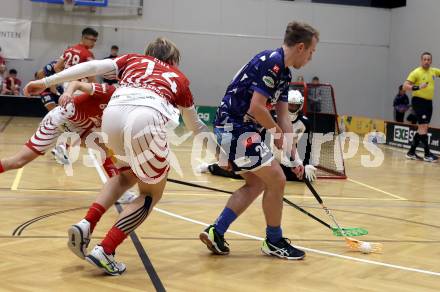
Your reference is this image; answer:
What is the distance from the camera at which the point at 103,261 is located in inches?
132

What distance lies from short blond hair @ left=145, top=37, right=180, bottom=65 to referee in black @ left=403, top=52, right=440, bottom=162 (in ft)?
27.1

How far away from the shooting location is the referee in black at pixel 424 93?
36.8 feet

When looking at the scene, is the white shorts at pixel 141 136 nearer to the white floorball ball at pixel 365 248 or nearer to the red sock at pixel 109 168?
the white floorball ball at pixel 365 248

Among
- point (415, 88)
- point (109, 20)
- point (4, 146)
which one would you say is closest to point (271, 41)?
point (109, 20)

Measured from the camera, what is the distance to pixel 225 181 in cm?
754

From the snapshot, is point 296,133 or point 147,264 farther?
point 296,133

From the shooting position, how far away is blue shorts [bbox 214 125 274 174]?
12.6 feet

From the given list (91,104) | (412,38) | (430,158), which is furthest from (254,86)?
(412,38)

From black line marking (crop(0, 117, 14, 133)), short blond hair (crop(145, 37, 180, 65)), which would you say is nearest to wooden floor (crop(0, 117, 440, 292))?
short blond hair (crop(145, 37, 180, 65))

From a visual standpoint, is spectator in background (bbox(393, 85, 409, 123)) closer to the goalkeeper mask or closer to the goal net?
the goal net

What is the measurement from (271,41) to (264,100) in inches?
623

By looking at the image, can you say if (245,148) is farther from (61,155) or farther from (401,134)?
(401,134)

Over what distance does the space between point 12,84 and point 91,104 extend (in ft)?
40.1

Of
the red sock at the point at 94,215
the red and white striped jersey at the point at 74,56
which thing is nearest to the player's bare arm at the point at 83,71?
the red sock at the point at 94,215
